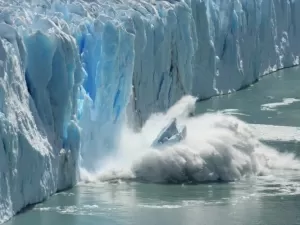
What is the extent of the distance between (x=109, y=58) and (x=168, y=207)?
2732mm

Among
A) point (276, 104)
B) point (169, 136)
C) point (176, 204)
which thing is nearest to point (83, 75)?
point (169, 136)

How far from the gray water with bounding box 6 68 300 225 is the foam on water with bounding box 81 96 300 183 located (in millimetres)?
245

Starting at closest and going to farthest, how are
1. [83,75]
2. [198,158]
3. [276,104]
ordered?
[83,75] < [198,158] < [276,104]

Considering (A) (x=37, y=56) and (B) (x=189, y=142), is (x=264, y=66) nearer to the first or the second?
(B) (x=189, y=142)

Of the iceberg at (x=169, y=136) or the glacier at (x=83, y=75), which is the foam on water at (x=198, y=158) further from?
the glacier at (x=83, y=75)

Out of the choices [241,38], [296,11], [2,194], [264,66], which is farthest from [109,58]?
[296,11]

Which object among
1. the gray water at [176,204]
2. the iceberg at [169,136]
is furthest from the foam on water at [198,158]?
the gray water at [176,204]

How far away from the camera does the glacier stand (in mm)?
11023

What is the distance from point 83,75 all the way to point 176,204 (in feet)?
6.53

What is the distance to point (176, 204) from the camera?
12125mm

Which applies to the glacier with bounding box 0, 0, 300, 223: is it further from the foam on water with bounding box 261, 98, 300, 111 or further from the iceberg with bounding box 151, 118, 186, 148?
the foam on water with bounding box 261, 98, 300, 111

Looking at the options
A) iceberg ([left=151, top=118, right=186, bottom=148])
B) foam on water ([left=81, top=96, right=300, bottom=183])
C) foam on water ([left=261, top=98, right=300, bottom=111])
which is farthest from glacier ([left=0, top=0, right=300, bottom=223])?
foam on water ([left=261, top=98, right=300, bottom=111])

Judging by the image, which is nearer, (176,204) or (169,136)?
(176,204)

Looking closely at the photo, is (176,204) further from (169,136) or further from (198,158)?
(169,136)
